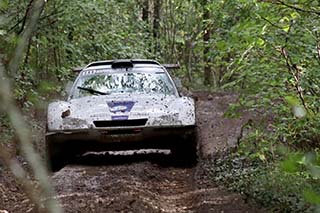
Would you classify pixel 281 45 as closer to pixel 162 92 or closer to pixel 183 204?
pixel 183 204

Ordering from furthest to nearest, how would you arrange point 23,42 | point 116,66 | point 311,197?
point 116,66 → point 311,197 → point 23,42

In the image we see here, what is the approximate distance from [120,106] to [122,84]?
89cm

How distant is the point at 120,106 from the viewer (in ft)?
28.5

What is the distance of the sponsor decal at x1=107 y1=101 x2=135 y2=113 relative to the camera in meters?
8.66

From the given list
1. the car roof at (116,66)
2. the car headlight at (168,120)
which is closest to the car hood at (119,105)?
the car headlight at (168,120)

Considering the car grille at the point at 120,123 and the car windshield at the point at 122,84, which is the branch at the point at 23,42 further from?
the car windshield at the point at 122,84

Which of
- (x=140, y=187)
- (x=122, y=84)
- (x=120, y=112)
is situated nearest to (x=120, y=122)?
(x=120, y=112)

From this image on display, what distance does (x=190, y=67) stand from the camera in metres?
31.2

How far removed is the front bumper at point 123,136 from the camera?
8648 mm

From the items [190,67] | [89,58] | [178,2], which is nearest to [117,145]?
[89,58]

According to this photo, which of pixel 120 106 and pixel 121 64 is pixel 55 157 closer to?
pixel 120 106

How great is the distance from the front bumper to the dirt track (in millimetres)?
372

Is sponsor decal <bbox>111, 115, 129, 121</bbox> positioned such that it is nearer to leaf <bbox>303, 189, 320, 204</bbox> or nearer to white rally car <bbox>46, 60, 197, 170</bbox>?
white rally car <bbox>46, 60, 197, 170</bbox>

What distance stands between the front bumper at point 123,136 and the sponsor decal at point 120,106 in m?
0.26
